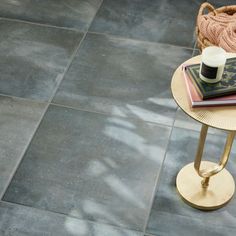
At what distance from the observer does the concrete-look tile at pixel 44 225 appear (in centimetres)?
187

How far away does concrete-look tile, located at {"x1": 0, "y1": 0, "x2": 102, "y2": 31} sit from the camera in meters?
2.86

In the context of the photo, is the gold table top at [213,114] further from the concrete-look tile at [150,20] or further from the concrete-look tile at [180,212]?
the concrete-look tile at [150,20]

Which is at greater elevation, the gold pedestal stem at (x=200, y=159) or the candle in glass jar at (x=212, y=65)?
the candle in glass jar at (x=212, y=65)

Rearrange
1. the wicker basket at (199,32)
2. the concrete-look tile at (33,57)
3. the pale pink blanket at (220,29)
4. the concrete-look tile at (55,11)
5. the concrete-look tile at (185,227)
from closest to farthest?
the concrete-look tile at (185,227) < the pale pink blanket at (220,29) < the wicker basket at (199,32) < the concrete-look tile at (33,57) < the concrete-look tile at (55,11)

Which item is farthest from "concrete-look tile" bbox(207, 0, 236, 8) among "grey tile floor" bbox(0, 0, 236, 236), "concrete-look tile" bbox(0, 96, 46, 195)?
"concrete-look tile" bbox(0, 96, 46, 195)

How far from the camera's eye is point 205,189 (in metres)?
1.97

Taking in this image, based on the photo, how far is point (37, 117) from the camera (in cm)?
232

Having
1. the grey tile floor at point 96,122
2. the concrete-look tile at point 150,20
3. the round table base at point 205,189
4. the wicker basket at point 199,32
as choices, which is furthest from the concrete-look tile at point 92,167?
the concrete-look tile at point 150,20

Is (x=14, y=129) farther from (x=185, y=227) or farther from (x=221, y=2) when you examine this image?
(x=221, y=2)

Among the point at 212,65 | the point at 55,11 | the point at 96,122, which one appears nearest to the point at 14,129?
the point at 96,122

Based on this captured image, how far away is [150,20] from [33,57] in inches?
27.9

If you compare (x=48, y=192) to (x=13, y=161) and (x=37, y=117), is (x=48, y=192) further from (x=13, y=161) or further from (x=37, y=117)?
(x=37, y=117)

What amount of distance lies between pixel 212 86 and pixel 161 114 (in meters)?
0.76

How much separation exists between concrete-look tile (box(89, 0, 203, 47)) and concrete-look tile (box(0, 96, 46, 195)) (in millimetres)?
690
